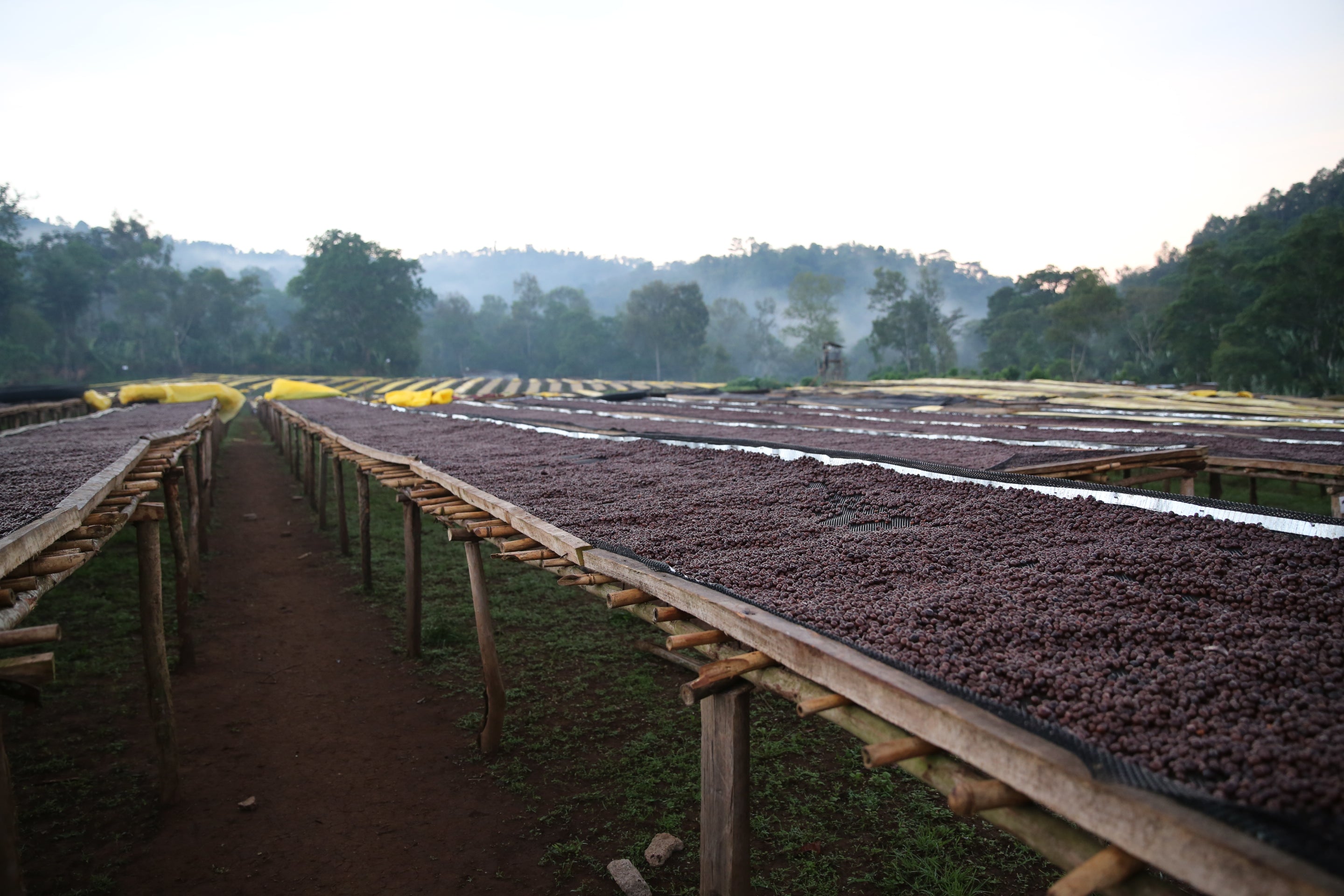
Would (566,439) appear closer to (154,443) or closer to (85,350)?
(154,443)

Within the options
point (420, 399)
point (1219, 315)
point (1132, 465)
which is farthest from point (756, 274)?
point (1132, 465)

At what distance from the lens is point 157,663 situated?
11.0ft

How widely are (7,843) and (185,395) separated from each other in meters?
17.4

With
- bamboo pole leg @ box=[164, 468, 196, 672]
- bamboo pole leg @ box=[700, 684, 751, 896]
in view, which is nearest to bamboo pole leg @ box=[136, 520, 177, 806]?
bamboo pole leg @ box=[164, 468, 196, 672]

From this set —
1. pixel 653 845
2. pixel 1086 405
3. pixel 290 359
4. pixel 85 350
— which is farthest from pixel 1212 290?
pixel 85 350

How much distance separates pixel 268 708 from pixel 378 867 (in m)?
1.77

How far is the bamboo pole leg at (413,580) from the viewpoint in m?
4.86

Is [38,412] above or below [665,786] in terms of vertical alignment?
above

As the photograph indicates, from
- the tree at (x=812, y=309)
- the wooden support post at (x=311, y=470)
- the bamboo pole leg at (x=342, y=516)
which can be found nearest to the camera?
the bamboo pole leg at (x=342, y=516)

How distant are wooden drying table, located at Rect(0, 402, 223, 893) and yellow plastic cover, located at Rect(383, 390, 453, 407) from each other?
9.13 metres

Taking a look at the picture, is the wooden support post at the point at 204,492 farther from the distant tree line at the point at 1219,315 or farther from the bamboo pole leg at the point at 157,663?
the distant tree line at the point at 1219,315

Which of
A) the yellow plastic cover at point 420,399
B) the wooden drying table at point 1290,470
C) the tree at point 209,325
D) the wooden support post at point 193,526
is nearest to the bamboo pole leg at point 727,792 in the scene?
the wooden drying table at point 1290,470

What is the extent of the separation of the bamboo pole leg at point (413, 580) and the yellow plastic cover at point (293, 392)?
16.2 meters

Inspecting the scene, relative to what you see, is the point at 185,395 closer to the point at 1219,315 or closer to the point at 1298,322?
the point at 1298,322
